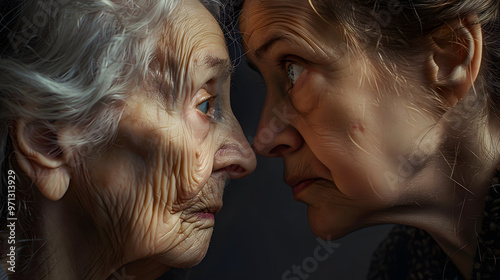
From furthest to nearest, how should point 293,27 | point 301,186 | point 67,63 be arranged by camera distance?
point 301,186, point 293,27, point 67,63

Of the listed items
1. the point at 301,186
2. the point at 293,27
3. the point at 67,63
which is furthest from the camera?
the point at 301,186

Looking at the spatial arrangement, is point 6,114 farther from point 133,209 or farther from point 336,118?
point 336,118

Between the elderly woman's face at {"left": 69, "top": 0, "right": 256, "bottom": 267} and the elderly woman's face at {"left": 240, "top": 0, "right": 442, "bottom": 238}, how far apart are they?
84 mm

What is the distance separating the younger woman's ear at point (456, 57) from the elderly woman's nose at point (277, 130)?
0.73 ft

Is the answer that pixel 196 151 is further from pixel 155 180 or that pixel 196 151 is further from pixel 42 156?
pixel 42 156

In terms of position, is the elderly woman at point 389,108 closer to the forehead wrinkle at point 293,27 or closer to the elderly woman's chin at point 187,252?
the forehead wrinkle at point 293,27

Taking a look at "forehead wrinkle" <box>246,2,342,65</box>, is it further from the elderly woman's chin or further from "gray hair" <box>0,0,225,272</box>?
the elderly woman's chin

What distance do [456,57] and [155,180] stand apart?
456 mm

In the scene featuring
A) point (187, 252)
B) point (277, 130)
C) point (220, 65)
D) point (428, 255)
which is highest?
point (220, 65)

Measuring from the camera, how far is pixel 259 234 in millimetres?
938

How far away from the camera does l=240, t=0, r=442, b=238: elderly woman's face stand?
73 centimetres

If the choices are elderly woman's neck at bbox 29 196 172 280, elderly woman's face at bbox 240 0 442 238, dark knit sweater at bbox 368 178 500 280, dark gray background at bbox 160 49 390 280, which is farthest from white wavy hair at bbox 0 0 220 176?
dark knit sweater at bbox 368 178 500 280

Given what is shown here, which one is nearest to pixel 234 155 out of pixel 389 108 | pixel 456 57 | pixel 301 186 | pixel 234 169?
pixel 234 169

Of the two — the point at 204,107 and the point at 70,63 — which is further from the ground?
the point at 70,63
